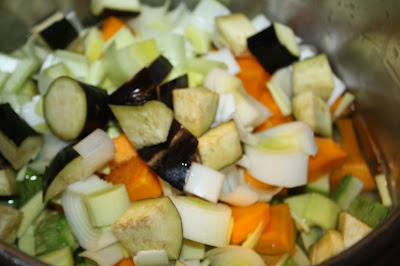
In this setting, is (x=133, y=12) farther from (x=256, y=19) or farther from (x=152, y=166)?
(x=152, y=166)

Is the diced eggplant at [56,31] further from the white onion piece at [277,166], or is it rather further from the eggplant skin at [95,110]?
the white onion piece at [277,166]

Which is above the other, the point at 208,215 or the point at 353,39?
the point at 353,39

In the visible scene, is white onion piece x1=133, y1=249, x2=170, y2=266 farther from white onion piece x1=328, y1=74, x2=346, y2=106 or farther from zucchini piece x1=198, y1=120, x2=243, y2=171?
white onion piece x1=328, y1=74, x2=346, y2=106

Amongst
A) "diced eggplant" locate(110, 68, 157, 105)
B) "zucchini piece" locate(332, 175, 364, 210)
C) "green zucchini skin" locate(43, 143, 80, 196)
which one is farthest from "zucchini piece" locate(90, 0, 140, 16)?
"zucchini piece" locate(332, 175, 364, 210)

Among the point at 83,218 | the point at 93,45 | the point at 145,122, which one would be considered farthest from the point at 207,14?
the point at 83,218

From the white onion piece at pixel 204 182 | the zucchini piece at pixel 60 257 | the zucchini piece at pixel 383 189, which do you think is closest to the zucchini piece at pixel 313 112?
the zucchini piece at pixel 383 189

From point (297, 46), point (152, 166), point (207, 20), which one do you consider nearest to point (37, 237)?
point (152, 166)
